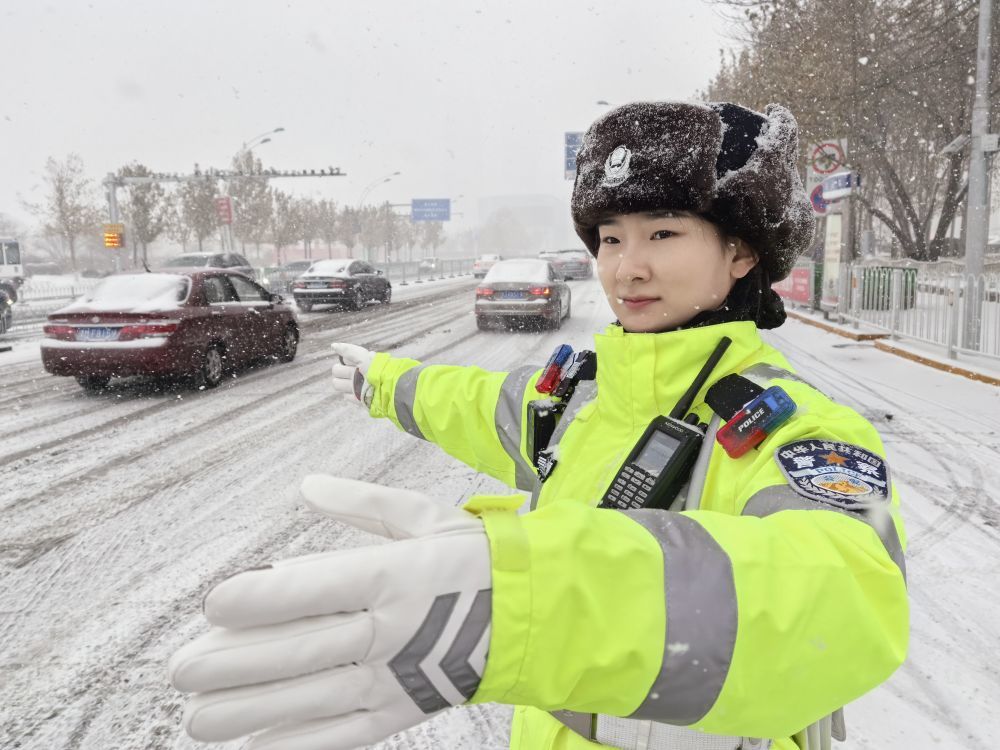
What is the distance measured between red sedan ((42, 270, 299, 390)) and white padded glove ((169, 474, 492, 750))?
7974 mm

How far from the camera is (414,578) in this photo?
668 mm

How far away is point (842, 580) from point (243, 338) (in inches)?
372

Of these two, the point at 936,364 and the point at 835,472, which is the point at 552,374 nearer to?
the point at 835,472

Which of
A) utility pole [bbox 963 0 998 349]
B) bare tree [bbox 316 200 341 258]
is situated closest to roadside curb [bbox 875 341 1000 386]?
utility pole [bbox 963 0 998 349]

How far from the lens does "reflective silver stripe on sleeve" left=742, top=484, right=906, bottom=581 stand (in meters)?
0.88

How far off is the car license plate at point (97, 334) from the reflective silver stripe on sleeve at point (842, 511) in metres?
8.39

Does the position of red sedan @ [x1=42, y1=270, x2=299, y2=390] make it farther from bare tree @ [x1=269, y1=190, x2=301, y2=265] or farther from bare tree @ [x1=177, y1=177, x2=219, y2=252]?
bare tree @ [x1=269, y1=190, x2=301, y2=265]

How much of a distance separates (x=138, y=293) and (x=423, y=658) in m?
8.76

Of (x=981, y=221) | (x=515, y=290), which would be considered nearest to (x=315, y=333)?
(x=515, y=290)

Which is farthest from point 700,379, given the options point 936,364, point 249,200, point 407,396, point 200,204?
point 249,200

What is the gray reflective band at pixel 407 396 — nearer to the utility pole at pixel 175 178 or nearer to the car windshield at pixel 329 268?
the car windshield at pixel 329 268

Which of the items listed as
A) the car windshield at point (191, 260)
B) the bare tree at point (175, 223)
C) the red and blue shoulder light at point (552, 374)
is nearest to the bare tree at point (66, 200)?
the bare tree at point (175, 223)

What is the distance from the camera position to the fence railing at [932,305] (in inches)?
348

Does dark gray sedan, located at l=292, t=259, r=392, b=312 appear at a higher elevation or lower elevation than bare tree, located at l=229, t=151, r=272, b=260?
lower
